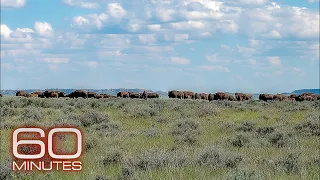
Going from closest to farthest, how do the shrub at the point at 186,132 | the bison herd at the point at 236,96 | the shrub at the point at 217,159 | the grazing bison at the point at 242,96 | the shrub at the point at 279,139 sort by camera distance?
the shrub at the point at 217,159 < the shrub at the point at 279,139 < the shrub at the point at 186,132 < the bison herd at the point at 236,96 < the grazing bison at the point at 242,96

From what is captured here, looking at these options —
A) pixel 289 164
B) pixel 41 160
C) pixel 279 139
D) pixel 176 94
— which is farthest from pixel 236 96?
pixel 41 160

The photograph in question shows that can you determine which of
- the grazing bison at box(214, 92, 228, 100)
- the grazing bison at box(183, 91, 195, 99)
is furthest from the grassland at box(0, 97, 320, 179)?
the grazing bison at box(183, 91, 195, 99)

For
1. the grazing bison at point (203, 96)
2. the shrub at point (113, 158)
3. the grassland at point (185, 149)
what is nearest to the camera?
the grassland at point (185, 149)

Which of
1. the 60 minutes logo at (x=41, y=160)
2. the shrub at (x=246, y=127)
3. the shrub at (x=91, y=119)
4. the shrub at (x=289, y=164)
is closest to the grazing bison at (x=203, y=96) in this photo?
the shrub at (x=91, y=119)

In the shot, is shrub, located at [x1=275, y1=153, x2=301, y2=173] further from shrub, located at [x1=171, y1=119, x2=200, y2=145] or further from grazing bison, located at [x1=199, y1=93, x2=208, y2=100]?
grazing bison, located at [x1=199, y1=93, x2=208, y2=100]

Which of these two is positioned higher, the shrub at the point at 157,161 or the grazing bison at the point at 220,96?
the grazing bison at the point at 220,96

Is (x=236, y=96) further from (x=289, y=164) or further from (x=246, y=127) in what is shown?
(x=289, y=164)

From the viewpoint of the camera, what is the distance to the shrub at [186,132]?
1792 cm

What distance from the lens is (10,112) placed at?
2877 cm

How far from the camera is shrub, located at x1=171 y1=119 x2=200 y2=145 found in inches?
706

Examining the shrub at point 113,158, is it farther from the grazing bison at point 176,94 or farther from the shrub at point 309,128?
the grazing bison at point 176,94

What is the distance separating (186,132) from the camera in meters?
19.5

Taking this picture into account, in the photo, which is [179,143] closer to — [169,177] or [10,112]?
[169,177]

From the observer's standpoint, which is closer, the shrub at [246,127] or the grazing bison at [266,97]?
the shrub at [246,127]
